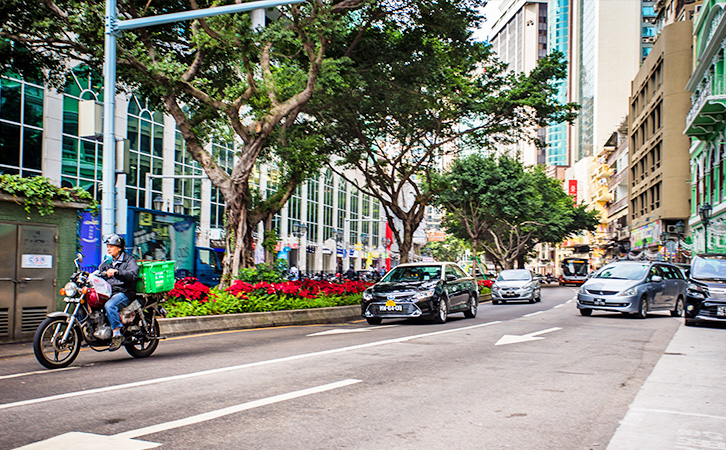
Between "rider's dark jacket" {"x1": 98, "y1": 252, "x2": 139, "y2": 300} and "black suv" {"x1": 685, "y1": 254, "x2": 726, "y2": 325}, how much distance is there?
43.6 feet

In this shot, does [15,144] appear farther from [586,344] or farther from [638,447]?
[638,447]

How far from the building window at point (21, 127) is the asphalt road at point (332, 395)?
1910cm

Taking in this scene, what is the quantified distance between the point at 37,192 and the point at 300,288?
28.0 feet

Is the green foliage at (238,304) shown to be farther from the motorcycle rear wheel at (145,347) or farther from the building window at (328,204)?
the building window at (328,204)

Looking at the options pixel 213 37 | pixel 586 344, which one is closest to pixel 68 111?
pixel 213 37

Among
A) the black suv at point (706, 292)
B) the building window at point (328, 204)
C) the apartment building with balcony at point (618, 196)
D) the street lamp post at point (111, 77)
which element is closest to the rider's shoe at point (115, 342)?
the street lamp post at point (111, 77)

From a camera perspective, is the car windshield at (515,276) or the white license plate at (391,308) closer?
the white license plate at (391,308)

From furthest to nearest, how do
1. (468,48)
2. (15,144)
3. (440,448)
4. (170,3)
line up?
(15,144), (468,48), (170,3), (440,448)

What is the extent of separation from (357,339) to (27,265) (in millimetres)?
5736

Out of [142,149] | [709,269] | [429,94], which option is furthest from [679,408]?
[142,149]

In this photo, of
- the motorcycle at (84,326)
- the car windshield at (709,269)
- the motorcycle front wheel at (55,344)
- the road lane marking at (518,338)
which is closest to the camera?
the motorcycle front wheel at (55,344)

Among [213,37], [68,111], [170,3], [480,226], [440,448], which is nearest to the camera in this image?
[440,448]

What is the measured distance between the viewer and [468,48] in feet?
67.8

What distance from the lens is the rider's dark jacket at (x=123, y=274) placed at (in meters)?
9.29
